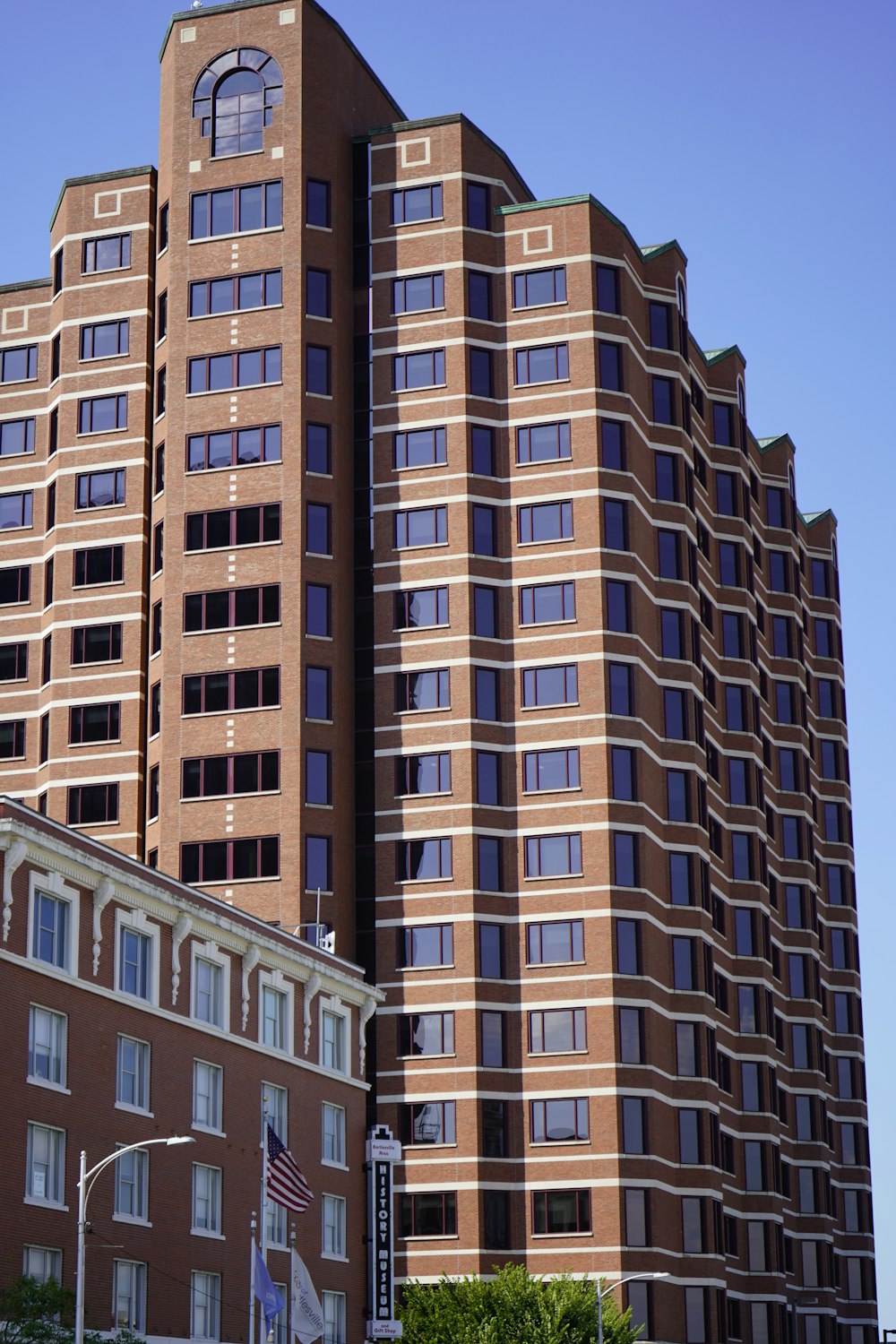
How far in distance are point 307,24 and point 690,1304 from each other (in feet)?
212

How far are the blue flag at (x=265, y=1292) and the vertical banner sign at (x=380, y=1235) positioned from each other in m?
13.7

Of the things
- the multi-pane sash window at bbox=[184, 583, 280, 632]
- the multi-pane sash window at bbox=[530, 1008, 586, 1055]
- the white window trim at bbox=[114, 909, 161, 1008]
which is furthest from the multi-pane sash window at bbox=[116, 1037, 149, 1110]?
the multi-pane sash window at bbox=[184, 583, 280, 632]

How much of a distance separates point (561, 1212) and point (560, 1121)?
4.01 meters

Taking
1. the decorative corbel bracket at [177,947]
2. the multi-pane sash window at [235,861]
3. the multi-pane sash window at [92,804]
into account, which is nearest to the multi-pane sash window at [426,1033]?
the multi-pane sash window at [235,861]

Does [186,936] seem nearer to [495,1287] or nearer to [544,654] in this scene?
[495,1287]

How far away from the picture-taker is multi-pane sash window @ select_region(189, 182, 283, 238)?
10912cm

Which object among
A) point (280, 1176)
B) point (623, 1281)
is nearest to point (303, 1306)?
point (280, 1176)

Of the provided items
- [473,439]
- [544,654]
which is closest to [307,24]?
[473,439]

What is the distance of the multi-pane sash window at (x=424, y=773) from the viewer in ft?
340

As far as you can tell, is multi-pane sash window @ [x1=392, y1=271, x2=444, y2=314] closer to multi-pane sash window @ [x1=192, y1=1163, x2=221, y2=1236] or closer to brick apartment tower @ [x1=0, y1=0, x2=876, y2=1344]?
brick apartment tower @ [x1=0, y1=0, x2=876, y2=1344]

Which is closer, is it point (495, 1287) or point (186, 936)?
point (186, 936)

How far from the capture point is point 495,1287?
287ft

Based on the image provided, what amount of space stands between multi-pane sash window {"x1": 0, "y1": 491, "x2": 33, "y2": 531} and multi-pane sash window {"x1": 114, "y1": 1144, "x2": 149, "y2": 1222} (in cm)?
5316

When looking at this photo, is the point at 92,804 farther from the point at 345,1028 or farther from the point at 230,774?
the point at 345,1028
